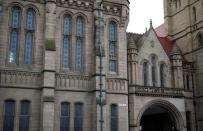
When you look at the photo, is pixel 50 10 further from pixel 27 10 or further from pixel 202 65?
pixel 202 65

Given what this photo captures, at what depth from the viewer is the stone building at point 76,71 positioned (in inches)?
1194

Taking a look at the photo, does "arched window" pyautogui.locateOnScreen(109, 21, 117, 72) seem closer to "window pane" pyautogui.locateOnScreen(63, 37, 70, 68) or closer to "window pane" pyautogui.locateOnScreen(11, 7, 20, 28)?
"window pane" pyautogui.locateOnScreen(63, 37, 70, 68)

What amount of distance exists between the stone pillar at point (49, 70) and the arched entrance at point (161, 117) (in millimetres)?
11090

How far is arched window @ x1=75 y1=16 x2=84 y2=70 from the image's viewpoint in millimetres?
33916

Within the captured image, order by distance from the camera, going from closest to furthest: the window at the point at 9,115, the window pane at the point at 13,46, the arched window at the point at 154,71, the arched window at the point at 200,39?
the window at the point at 9,115 → the window pane at the point at 13,46 → the arched window at the point at 154,71 → the arched window at the point at 200,39

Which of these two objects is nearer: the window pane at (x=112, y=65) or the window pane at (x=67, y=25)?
the window pane at (x=67, y=25)

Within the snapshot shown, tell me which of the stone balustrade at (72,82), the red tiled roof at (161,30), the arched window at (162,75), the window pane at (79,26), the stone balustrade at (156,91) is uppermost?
the red tiled roof at (161,30)

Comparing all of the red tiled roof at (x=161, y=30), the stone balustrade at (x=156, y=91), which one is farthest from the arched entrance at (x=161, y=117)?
the red tiled roof at (x=161, y=30)

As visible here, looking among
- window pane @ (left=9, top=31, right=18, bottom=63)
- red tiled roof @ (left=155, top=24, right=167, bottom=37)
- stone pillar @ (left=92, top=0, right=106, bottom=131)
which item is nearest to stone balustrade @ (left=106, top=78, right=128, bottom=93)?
stone pillar @ (left=92, top=0, right=106, bottom=131)

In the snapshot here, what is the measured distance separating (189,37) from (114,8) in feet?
48.0

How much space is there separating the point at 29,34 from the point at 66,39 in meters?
3.83

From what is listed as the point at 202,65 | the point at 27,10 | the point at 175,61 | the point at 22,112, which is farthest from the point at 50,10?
the point at 202,65

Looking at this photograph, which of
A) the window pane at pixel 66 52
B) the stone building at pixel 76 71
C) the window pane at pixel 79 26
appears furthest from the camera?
the window pane at pixel 79 26

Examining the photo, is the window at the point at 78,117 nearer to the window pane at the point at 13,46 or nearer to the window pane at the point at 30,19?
the window pane at the point at 13,46
